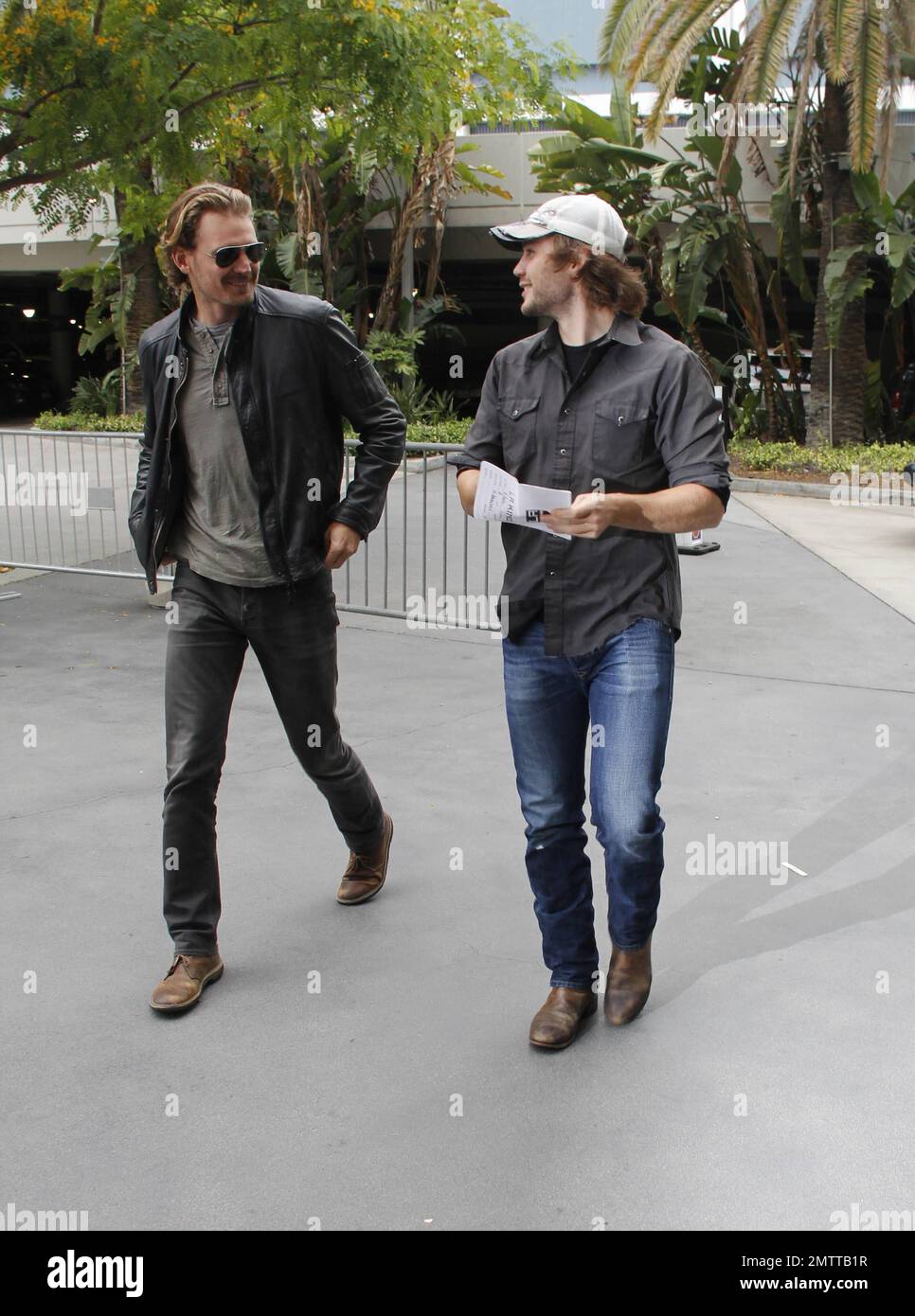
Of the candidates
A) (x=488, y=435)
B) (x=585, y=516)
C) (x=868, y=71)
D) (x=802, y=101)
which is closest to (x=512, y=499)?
(x=585, y=516)

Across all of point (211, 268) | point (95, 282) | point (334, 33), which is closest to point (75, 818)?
point (211, 268)

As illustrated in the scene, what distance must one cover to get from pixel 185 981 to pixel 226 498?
1387mm

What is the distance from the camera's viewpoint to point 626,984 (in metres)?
3.70

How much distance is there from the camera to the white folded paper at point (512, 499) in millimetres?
3133

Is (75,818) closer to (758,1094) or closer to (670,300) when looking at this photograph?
(758,1094)

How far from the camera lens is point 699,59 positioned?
1759 centimetres

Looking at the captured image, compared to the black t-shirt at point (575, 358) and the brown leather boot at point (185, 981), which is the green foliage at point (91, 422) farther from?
the black t-shirt at point (575, 358)

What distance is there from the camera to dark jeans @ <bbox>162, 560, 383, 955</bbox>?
152 inches

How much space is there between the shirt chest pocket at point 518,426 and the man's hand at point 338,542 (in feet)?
1.95

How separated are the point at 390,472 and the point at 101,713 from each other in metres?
3.19
